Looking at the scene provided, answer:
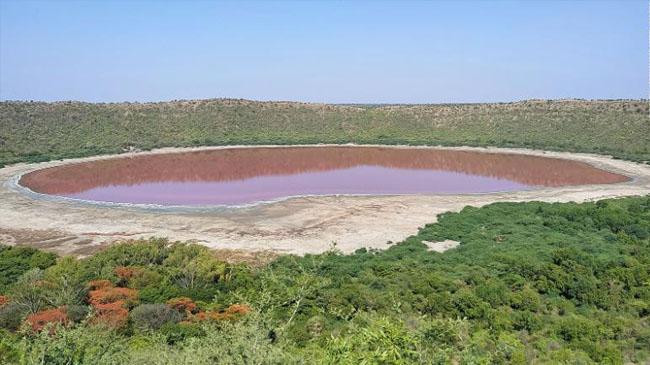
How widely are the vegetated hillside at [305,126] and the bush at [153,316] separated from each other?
4764 cm

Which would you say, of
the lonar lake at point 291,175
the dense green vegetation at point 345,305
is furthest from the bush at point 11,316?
the lonar lake at point 291,175

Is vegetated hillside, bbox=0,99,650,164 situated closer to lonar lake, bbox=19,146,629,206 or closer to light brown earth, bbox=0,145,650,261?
lonar lake, bbox=19,146,629,206

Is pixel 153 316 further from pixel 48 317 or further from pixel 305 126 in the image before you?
Result: pixel 305 126

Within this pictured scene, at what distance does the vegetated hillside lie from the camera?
6469 cm

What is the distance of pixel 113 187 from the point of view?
40.0 metres

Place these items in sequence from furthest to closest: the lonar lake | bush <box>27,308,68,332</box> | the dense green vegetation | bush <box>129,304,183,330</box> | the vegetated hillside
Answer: the vegetated hillside
the lonar lake
bush <box>129,304,183,330</box>
bush <box>27,308,68,332</box>
the dense green vegetation

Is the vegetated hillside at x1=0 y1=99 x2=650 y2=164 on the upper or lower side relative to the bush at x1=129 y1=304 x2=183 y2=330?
upper

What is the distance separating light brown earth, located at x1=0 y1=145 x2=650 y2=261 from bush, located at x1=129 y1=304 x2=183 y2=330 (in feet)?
25.2

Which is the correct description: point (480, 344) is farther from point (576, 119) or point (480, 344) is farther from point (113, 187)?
point (576, 119)

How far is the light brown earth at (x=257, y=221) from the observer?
23969mm

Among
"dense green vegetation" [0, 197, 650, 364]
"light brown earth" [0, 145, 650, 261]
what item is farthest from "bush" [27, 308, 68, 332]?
"light brown earth" [0, 145, 650, 261]

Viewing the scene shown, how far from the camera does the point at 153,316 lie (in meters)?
13.8

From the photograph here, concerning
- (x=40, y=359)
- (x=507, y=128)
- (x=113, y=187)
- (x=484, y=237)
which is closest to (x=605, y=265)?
(x=484, y=237)

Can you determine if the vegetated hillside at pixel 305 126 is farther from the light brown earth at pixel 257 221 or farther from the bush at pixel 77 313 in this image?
the bush at pixel 77 313
